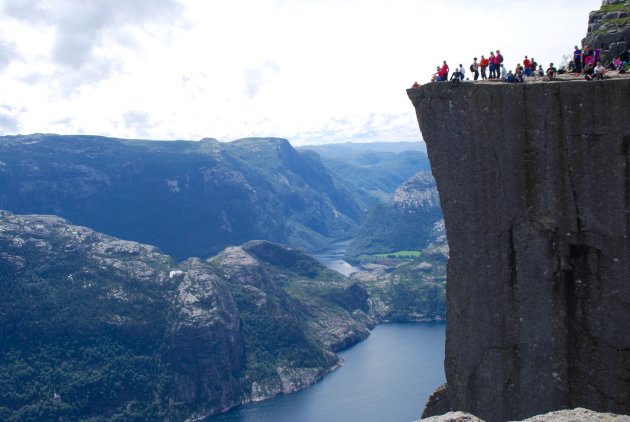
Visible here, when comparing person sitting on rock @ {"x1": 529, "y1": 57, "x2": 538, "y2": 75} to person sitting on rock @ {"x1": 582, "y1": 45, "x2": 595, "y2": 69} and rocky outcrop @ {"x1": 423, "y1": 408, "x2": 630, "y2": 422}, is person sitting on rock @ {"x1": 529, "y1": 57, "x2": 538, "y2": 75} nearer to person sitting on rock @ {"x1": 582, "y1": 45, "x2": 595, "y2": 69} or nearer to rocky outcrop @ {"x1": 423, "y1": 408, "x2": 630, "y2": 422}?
person sitting on rock @ {"x1": 582, "y1": 45, "x2": 595, "y2": 69}

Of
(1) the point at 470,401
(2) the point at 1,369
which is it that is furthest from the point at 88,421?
(1) the point at 470,401

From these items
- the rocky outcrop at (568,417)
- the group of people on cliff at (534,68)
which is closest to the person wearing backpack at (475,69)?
the group of people on cliff at (534,68)

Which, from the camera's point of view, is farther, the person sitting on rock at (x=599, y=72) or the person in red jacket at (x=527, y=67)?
the person in red jacket at (x=527, y=67)

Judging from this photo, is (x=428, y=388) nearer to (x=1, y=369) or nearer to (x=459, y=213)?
(x=1, y=369)

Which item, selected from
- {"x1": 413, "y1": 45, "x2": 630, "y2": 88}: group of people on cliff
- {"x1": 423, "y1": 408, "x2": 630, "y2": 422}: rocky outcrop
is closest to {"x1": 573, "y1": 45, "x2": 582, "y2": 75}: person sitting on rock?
{"x1": 413, "y1": 45, "x2": 630, "y2": 88}: group of people on cliff

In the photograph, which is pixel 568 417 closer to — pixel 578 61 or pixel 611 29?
pixel 578 61

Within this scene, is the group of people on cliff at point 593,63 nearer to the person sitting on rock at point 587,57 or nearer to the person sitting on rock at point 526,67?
the person sitting on rock at point 587,57
